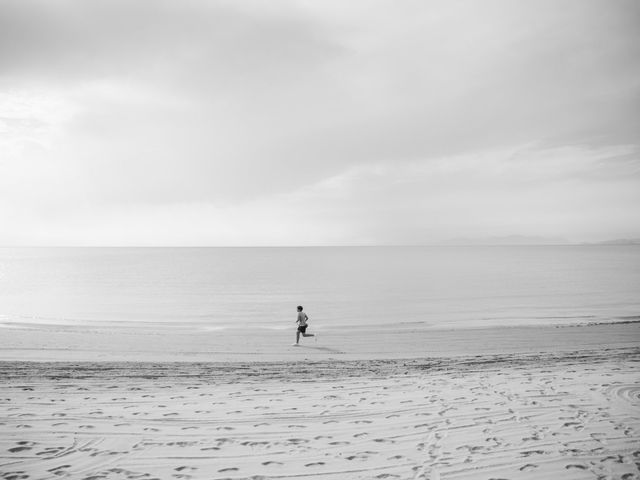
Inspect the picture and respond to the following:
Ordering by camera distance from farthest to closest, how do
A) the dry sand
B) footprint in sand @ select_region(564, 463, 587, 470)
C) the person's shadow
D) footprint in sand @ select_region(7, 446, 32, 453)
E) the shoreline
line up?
the person's shadow < the shoreline < footprint in sand @ select_region(7, 446, 32, 453) < the dry sand < footprint in sand @ select_region(564, 463, 587, 470)

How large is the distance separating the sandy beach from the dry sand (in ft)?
0.09

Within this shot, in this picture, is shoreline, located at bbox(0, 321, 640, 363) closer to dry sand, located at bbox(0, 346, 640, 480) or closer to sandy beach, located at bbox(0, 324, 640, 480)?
sandy beach, located at bbox(0, 324, 640, 480)

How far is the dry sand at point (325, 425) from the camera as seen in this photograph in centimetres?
562

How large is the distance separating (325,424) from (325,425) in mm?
47

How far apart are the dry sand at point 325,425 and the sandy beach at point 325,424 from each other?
0.03 metres

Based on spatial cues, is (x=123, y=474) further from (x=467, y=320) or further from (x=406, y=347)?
(x=467, y=320)

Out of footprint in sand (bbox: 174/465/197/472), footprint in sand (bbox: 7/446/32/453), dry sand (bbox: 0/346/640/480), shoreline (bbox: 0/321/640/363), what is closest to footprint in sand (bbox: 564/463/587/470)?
dry sand (bbox: 0/346/640/480)

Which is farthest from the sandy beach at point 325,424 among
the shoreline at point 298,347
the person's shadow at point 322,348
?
the person's shadow at point 322,348

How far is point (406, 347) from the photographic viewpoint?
1762cm

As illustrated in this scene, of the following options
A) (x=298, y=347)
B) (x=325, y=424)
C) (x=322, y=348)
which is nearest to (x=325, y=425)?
(x=325, y=424)

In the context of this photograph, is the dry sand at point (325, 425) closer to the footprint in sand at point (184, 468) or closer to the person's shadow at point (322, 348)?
the footprint in sand at point (184, 468)

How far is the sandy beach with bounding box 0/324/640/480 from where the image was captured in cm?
562

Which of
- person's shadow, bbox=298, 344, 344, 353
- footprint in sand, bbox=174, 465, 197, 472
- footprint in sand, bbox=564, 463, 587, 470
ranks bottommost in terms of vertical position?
person's shadow, bbox=298, 344, 344, 353

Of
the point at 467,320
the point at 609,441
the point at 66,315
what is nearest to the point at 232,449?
the point at 609,441
